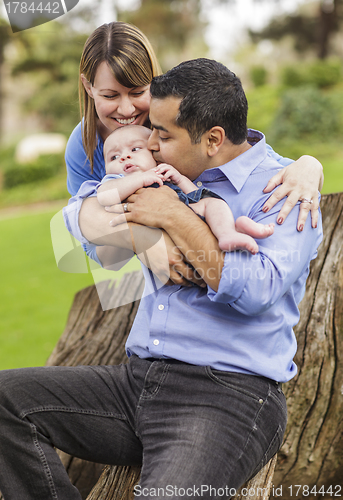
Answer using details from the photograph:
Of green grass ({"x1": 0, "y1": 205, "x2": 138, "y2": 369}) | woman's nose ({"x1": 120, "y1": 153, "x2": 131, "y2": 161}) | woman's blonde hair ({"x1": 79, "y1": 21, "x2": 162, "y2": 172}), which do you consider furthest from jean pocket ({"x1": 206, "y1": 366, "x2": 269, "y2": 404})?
green grass ({"x1": 0, "y1": 205, "x2": 138, "y2": 369})

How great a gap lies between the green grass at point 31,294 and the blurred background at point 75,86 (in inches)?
0.9

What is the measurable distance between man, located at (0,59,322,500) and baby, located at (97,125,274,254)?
0.13 ft

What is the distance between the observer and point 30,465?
1.58m

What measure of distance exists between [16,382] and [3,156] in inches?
637

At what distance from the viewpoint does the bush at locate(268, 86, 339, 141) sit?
10.9 metres

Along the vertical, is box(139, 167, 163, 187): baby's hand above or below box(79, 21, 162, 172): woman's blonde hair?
below

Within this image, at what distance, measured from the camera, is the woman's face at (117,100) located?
6.77ft

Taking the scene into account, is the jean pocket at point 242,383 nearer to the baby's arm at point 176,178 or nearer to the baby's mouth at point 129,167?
the baby's arm at point 176,178

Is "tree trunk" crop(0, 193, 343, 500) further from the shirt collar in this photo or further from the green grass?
the green grass

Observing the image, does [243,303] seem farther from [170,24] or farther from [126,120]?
[170,24]

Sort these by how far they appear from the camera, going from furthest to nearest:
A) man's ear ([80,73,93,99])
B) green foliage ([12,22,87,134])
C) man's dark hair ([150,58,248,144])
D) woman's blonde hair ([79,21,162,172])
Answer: green foliage ([12,22,87,134])
man's ear ([80,73,93,99])
woman's blonde hair ([79,21,162,172])
man's dark hair ([150,58,248,144])

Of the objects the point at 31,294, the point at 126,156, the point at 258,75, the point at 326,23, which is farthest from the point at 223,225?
the point at 326,23

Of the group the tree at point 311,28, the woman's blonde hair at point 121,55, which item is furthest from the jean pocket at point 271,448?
the tree at point 311,28

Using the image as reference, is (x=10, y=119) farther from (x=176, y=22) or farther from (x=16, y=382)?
(x=16, y=382)
